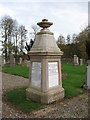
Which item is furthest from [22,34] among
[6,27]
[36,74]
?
[36,74]

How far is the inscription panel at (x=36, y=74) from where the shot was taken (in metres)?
5.88

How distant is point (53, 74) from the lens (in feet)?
19.9

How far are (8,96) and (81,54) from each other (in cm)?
3067

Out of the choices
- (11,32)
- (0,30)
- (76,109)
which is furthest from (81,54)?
(76,109)

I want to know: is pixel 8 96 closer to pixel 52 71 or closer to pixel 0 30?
pixel 52 71

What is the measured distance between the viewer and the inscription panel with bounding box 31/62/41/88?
588 cm

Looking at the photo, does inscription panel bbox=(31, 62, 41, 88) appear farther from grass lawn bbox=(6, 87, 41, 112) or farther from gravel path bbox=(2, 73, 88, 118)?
gravel path bbox=(2, 73, 88, 118)

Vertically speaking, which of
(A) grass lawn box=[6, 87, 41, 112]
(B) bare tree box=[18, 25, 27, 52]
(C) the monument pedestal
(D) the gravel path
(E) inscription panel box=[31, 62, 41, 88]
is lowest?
(D) the gravel path

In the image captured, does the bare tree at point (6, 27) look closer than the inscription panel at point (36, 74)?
No

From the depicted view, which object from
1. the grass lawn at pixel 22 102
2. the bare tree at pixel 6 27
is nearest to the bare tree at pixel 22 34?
the bare tree at pixel 6 27

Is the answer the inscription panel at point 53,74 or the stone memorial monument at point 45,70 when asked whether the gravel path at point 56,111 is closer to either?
the stone memorial monument at point 45,70

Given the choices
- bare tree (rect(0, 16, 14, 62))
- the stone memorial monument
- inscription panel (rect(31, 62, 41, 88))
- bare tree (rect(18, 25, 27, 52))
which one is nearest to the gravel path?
the stone memorial monument

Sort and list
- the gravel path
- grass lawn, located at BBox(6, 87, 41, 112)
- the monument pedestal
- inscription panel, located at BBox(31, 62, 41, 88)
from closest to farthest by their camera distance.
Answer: the gravel path < grass lawn, located at BBox(6, 87, 41, 112) < the monument pedestal < inscription panel, located at BBox(31, 62, 41, 88)

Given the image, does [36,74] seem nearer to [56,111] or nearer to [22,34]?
[56,111]
